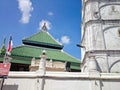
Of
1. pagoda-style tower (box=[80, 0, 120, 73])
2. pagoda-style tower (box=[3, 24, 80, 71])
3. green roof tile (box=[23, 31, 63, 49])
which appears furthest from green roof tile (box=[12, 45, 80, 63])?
pagoda-style tower (box=[80, 0, 120, 73])

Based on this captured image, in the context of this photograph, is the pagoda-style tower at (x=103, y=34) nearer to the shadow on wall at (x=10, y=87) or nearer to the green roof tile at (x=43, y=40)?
the green roof tile at (x=43, y=40)

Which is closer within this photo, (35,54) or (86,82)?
(86,82)

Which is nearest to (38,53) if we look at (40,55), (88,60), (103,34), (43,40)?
(40,55)

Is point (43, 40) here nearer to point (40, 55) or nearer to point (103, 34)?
point (40, 55)

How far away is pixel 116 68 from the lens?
83.5 ft

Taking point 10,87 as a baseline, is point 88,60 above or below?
above

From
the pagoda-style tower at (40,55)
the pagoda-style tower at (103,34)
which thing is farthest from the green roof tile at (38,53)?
the pagoda-style tower at (103,34)

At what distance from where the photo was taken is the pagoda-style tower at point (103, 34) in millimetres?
25609

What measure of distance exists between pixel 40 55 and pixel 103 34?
10547 mm

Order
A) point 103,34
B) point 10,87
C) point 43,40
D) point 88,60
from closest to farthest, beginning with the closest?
point 10,87 < point 88,60 < point 103,34 < point 43,40

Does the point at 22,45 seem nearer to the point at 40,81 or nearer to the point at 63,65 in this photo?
the point at 63,65

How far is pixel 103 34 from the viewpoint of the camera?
91.5 feet

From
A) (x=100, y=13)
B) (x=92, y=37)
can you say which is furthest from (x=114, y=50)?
(x=100, y=13)

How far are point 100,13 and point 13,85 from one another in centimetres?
1824
